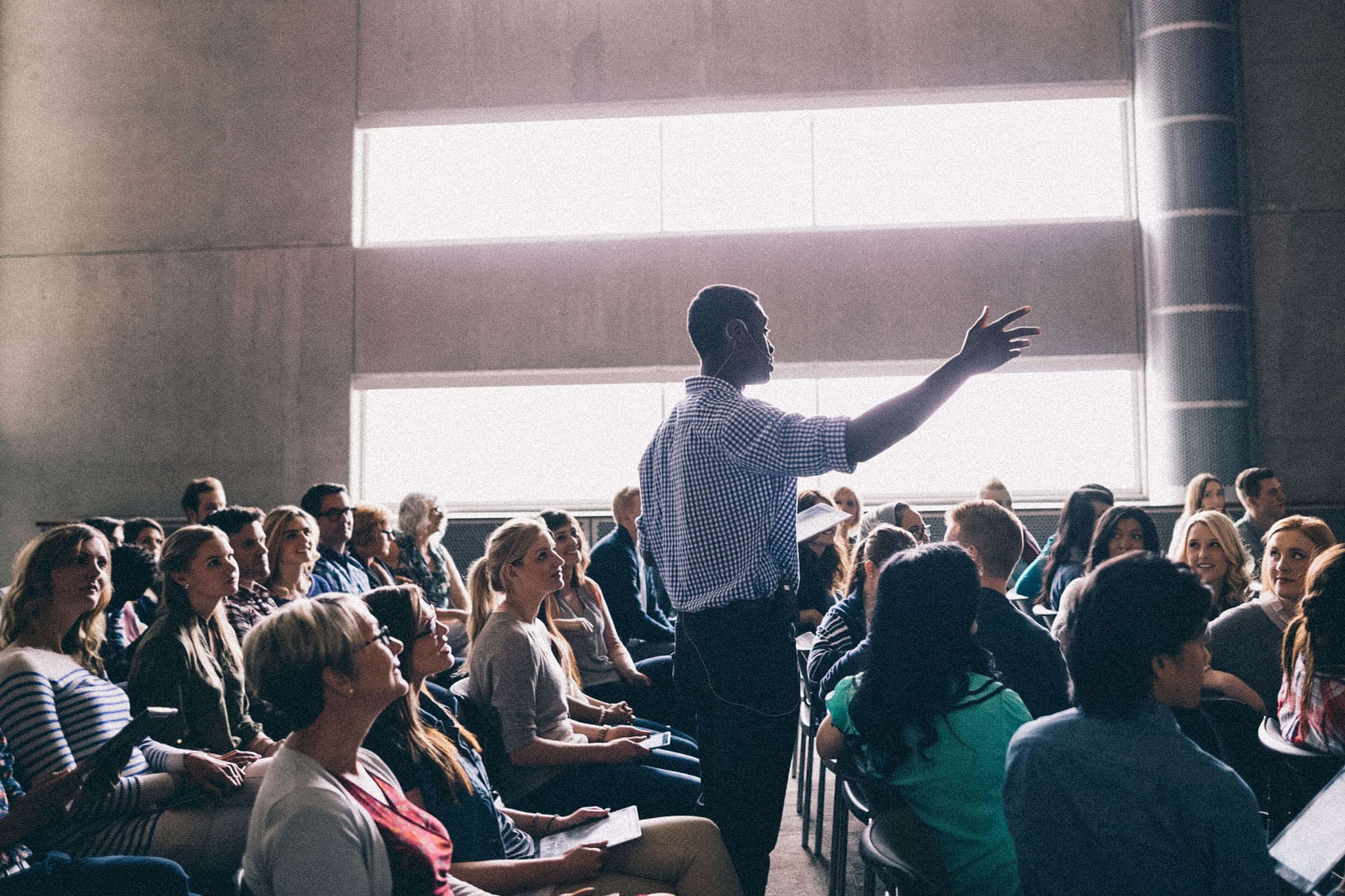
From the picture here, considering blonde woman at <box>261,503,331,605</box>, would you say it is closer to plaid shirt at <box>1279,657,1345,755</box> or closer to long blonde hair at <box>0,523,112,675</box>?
long blonde hair at <box>0,523,112,675</box>

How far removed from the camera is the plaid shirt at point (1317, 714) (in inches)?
97.3

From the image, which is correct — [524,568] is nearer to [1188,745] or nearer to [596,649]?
[596,649]

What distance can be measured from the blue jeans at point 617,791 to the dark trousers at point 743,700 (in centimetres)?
66

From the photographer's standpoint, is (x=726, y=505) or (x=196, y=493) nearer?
(x=726, y=505)

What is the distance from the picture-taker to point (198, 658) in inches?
108

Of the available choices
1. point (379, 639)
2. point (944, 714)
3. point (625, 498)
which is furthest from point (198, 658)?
point (625, 498)

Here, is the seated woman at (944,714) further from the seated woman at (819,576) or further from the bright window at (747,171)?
the bright window at (747,171)

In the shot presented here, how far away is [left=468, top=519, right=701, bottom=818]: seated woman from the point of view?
8.72 ft

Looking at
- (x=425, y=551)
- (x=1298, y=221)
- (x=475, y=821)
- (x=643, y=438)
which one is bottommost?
(x=475, y=821)

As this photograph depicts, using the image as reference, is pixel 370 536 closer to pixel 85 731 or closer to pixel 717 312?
pixel 85 731

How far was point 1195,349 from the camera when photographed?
769cm

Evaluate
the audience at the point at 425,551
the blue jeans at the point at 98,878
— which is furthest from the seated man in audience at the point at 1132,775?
the audience at the point at 425,551

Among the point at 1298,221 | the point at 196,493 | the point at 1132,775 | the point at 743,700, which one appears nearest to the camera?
the point at 1132,775

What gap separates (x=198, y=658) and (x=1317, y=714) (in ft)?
9.38
